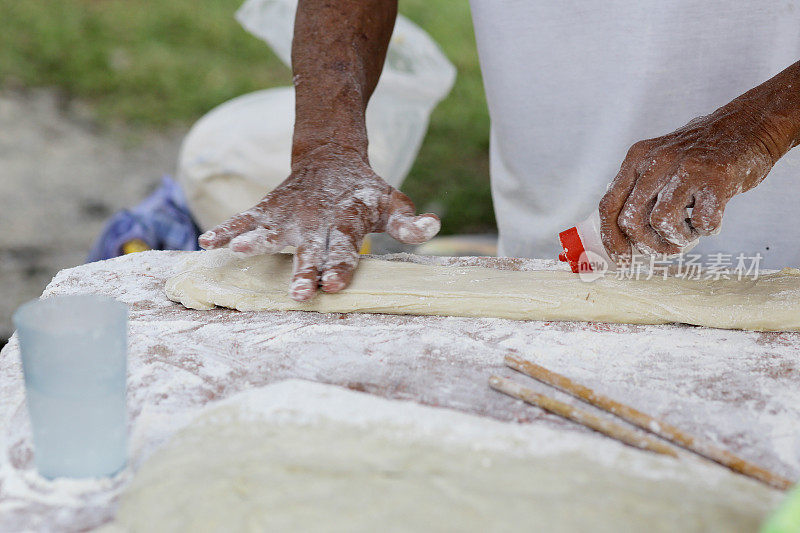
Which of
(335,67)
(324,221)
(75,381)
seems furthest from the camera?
(335,67)

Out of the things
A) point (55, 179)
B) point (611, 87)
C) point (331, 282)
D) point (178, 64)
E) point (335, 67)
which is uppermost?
point (611, 87)

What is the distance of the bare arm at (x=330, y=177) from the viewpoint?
1770 mm

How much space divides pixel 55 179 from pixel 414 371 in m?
4.96

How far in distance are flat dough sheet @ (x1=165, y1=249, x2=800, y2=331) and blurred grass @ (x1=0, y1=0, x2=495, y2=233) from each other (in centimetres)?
372

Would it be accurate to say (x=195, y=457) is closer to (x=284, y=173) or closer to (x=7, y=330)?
(x=284, y=173)

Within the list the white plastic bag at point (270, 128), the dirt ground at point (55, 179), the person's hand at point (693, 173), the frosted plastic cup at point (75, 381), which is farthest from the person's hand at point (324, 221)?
the dirt ground at point (55, 179)

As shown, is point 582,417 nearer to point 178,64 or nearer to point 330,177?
point 330,177

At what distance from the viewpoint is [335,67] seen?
213cm

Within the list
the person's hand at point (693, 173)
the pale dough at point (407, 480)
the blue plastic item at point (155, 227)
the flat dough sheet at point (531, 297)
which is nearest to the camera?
the pale dough at point (407, 480)

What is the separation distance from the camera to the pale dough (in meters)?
0.98

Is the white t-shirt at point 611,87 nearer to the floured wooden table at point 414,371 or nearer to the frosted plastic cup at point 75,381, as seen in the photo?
the floured wooden table at point 414,371

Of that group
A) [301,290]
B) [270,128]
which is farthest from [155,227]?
[301,290]

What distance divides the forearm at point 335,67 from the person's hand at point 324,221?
0.22 ft

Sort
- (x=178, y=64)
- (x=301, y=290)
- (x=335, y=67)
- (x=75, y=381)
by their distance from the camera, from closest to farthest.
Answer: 1. (x=75, y=381)
2. (x=301, y=290)
3. (x=335, y=67)
4. (x=178, y=64)
